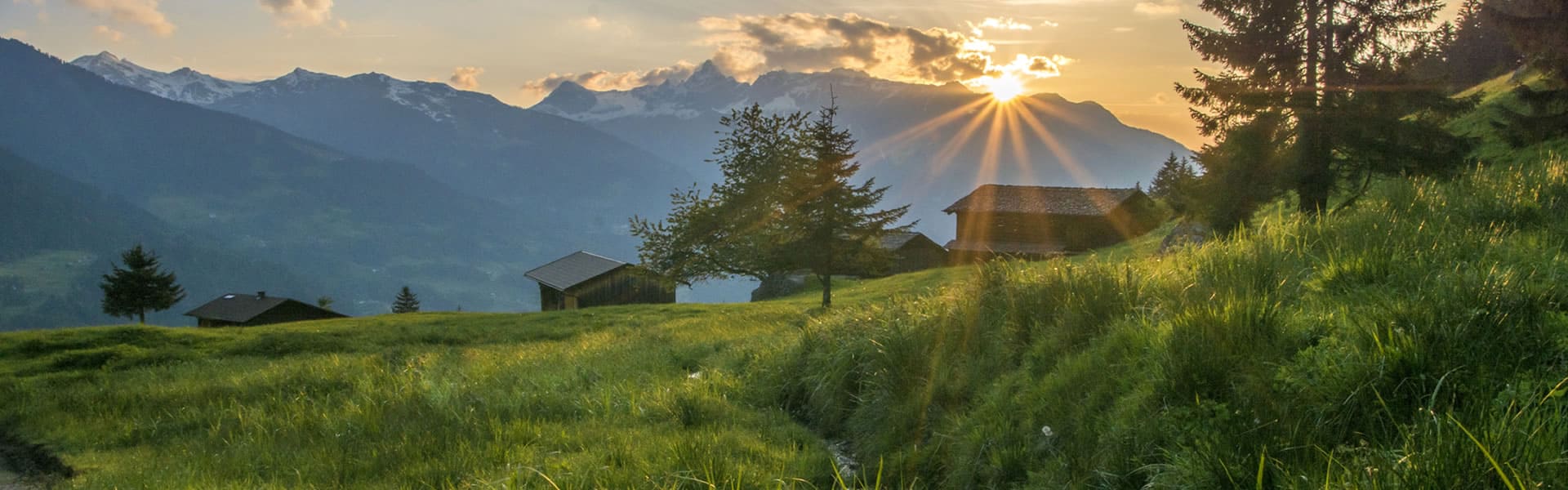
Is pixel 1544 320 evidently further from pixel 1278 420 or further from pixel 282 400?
pixel 282 400

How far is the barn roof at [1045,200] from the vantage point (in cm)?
6681

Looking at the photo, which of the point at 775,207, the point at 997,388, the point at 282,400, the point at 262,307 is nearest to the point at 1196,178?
the point at 775,207

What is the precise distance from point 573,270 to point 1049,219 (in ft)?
→ 144

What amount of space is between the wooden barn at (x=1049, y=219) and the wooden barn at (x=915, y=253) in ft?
20.9

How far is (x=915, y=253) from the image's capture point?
259 ft

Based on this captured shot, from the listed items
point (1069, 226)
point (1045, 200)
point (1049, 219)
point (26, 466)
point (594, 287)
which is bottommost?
point (26, 466)

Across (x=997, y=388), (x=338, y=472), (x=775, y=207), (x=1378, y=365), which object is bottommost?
(x=338, y=472)

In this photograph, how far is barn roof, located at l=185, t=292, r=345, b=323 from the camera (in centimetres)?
6769

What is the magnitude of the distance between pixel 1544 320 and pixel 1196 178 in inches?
1194

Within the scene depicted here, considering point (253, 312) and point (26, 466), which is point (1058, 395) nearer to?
point (26, 466)

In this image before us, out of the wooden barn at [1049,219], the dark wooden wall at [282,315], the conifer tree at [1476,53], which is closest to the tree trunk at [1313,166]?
the wooden barn at [1049,219]

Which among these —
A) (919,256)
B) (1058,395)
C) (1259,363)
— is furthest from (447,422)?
(919,256)

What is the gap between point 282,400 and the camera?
9.38 m

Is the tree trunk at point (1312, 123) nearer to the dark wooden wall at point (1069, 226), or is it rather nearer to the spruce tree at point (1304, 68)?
the spruce tree at point (1304, 68)
